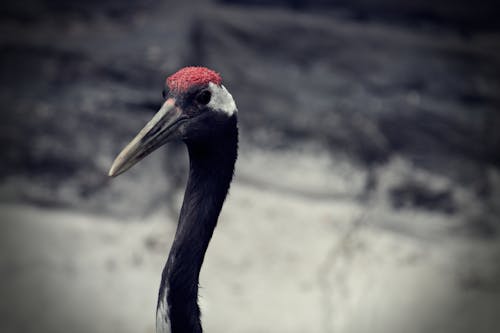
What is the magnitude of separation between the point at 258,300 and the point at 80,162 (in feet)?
3.43

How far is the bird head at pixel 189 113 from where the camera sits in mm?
1566

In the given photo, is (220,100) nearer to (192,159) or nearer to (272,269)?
(192,159)

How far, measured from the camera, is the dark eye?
5.25 feet

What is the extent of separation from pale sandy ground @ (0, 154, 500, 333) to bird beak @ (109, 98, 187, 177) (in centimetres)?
137

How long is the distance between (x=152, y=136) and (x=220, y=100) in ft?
0.60

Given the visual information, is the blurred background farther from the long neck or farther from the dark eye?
the dark eye

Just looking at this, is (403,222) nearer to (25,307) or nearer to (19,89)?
(25,307)

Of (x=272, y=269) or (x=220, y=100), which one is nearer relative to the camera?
(x=220, y=100)

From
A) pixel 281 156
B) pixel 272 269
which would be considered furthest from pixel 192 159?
pixel 281 156

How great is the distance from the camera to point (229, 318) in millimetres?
2807

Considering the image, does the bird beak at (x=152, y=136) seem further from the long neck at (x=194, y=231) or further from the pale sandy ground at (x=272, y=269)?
the pale sandy ground at (x=272, y=269)

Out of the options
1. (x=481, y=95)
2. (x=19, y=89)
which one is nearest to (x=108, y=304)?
(x=19, y=89)

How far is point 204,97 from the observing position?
161cm

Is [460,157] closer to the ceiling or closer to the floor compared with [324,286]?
closer to the ceiling
